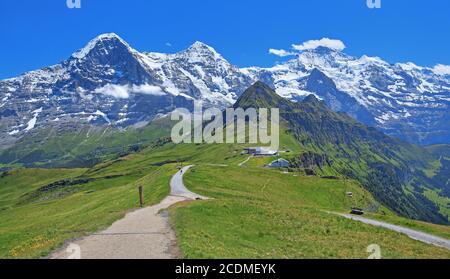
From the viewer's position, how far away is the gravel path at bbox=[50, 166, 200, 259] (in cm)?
3447

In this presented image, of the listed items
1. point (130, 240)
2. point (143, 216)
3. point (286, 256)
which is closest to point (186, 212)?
point (143, 216)

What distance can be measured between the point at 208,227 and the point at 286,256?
46.1ft

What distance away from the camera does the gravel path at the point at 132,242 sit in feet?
113

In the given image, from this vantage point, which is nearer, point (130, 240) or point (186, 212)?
point (130, 240)

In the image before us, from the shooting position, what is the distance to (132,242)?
39469 mm

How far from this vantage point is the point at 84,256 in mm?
34406
